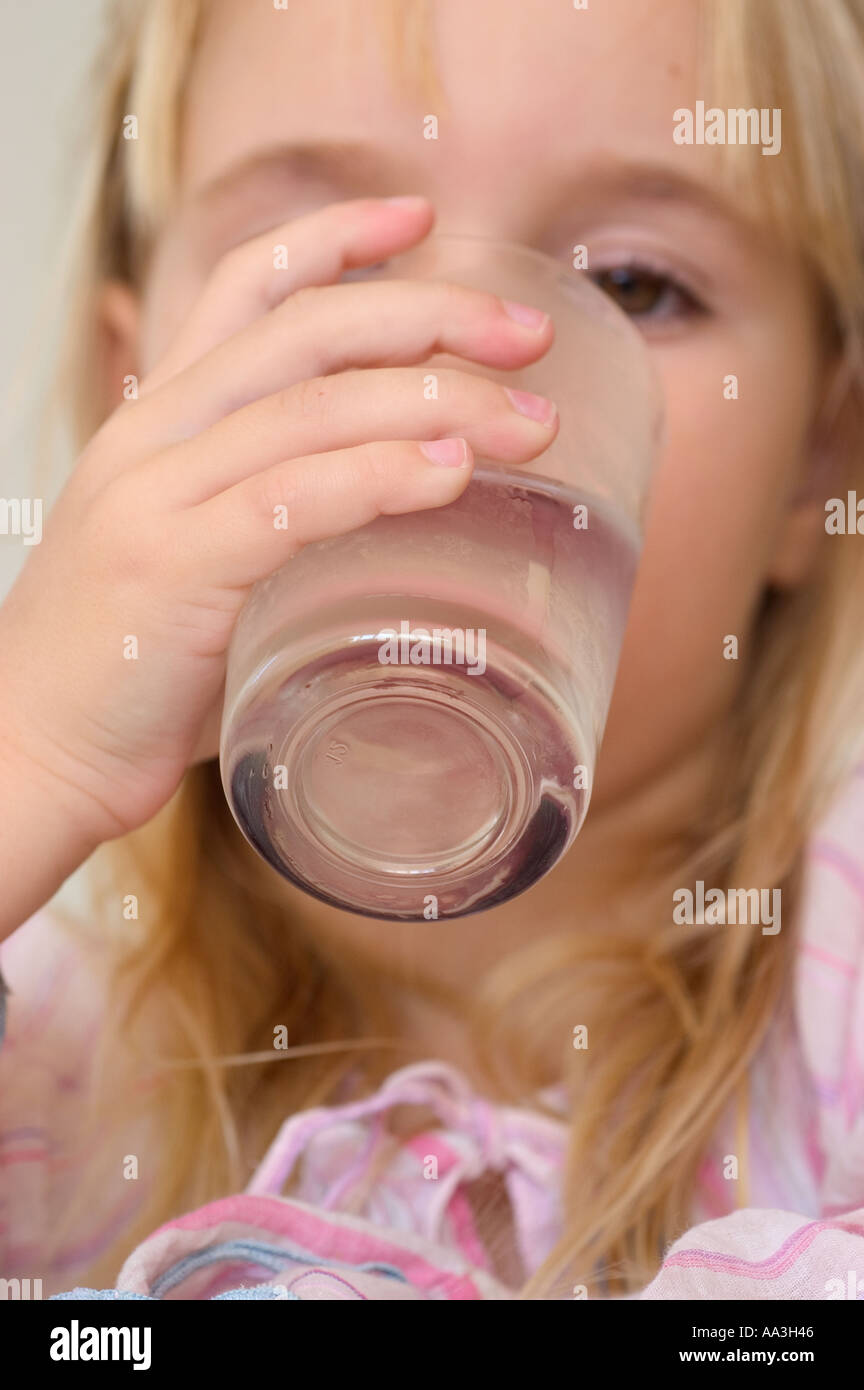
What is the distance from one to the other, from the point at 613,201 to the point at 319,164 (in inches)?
5.8

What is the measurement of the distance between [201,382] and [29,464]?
0.61 m

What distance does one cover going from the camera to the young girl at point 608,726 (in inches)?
20.9

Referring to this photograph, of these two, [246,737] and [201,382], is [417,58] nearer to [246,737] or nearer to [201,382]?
[201,382]

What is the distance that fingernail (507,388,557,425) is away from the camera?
18.9 inches

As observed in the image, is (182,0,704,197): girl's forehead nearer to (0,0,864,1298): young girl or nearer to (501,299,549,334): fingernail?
(0,0,864,1298): young girl

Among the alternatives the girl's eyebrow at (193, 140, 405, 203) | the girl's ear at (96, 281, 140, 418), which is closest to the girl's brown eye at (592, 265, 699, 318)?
the girl's eyebrow at (193, 140, 405, 203)

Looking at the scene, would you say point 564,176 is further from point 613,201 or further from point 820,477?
point 820,477

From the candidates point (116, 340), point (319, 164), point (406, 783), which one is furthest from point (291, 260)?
point (116, 340)

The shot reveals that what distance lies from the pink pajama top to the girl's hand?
19cm

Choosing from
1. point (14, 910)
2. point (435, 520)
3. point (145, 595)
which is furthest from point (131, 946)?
point (435, 520)

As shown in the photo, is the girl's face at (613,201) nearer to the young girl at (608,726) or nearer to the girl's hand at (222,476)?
the young girl at (608,726)

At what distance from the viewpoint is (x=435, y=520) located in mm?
444

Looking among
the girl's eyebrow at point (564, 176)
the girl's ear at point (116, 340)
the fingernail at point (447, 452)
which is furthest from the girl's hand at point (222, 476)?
the girl's ear at point (116, 340)

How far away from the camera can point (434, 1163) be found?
0.74m
